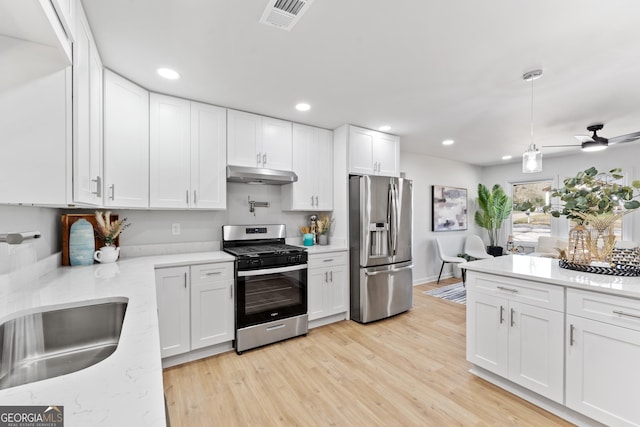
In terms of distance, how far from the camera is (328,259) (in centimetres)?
325

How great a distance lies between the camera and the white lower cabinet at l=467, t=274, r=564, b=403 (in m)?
1.79

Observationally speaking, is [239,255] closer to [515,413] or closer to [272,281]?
[272,281]

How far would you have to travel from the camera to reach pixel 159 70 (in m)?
2.14

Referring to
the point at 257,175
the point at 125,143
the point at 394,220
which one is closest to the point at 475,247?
the point at 394,220

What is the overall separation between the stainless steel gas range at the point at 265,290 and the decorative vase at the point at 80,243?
1.11 meters

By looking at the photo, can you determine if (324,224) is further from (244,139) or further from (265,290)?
(244,139)

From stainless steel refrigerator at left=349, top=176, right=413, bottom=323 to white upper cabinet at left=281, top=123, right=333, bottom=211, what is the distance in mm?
346

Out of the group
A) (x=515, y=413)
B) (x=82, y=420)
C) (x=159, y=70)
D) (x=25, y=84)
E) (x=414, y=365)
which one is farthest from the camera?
(x=414, y=365)

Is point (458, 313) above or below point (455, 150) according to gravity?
below

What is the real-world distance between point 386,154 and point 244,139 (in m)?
1.92

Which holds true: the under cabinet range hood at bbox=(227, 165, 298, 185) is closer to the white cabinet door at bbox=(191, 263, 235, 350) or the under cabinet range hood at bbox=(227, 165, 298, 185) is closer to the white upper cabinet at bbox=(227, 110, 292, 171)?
the white upper cabinet at bbox=(227, 110, 292, 171)

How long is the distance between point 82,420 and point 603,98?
4087mm

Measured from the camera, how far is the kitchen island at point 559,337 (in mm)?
1531

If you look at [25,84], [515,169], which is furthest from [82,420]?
[515,169]
